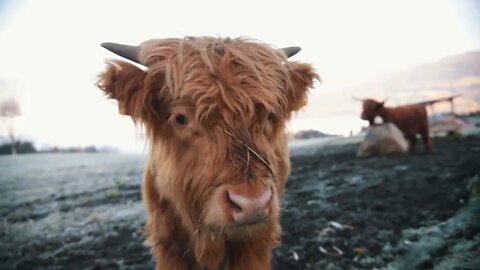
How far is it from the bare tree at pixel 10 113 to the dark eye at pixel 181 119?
1281 mm

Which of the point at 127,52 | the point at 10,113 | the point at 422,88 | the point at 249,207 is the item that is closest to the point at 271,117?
the point at 249,207

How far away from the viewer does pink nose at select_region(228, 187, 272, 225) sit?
1294 mm

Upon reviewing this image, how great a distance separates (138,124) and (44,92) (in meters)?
0.94

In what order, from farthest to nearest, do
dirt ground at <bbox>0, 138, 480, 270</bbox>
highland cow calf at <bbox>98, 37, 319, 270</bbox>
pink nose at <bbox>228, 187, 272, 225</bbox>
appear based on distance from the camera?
dirt ground at <bbox>0, 138, 480, 270</bbox> → highland cow calf at <bbox>98, 37, 319, 270</bbox> → pink nose at <bbox>228, 187, 272, 225</bbox>

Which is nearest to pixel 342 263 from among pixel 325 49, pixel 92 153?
pixel 325 49

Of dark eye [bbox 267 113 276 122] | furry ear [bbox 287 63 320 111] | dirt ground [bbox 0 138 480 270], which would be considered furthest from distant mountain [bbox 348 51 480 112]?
dark eye [bbox 267 113 276 122]

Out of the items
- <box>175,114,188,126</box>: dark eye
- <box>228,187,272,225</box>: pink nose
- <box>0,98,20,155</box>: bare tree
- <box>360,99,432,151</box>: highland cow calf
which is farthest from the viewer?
<box>360,99,432,151</box>: highland cow calf

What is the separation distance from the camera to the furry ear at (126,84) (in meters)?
1.57

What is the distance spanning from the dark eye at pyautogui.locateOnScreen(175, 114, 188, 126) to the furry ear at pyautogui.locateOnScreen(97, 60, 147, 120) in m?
0.14

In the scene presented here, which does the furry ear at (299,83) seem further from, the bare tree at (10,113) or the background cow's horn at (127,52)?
the bare tree at (10,113)

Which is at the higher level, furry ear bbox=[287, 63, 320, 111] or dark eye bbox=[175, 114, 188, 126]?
furry ear bbox=[287, 63, 320, 111]

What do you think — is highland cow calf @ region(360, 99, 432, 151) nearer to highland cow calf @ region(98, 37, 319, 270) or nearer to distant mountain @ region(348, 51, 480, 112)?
distant mountain @ region(348, 51, 480, 112)

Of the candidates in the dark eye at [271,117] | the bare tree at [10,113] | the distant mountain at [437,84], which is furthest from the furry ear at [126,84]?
the distant mountain at [437,84]

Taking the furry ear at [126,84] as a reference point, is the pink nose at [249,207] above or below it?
below
